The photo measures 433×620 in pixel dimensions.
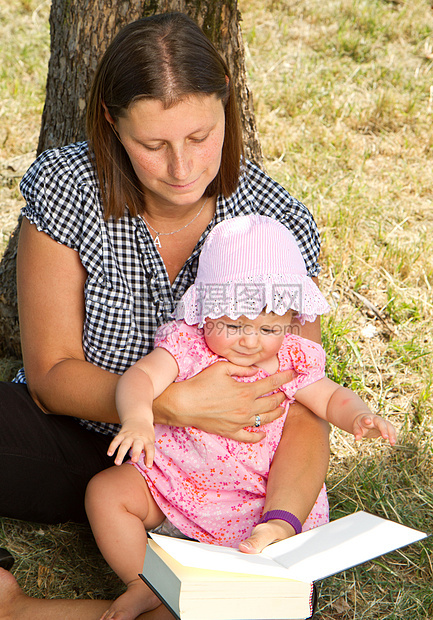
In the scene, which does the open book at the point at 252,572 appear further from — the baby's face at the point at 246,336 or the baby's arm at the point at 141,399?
the baby's face at the point at 246,336

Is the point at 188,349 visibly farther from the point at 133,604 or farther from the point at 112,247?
the point at 133,604

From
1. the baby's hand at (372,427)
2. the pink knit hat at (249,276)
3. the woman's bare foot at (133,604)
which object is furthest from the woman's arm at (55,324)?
the baby's hand at (372,427)

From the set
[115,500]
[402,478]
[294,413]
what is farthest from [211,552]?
[402,478]

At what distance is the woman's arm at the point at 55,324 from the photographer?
2059 millimetres

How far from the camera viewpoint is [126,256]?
2.16 m

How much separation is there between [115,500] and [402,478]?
1188 mm

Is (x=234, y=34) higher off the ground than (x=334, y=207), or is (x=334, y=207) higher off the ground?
(x=234, y=34)

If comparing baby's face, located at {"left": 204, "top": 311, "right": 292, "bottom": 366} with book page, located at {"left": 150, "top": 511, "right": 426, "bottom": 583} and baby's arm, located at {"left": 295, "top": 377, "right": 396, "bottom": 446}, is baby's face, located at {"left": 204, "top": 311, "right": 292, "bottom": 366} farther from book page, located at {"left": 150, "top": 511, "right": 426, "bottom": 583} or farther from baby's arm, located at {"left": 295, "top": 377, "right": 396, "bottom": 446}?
book page, located at {"left": 150, "top": 511, "right": 426, "bottom": 583}

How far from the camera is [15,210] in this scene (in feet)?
12.9

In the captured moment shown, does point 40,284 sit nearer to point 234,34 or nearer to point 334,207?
point 234,34

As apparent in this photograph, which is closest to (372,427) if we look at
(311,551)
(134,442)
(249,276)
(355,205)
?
(311,551)

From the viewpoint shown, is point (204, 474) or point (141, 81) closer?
point (141, 81)

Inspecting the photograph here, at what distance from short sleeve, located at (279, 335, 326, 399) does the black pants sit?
2.22 ft

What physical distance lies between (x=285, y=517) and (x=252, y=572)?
386mm
